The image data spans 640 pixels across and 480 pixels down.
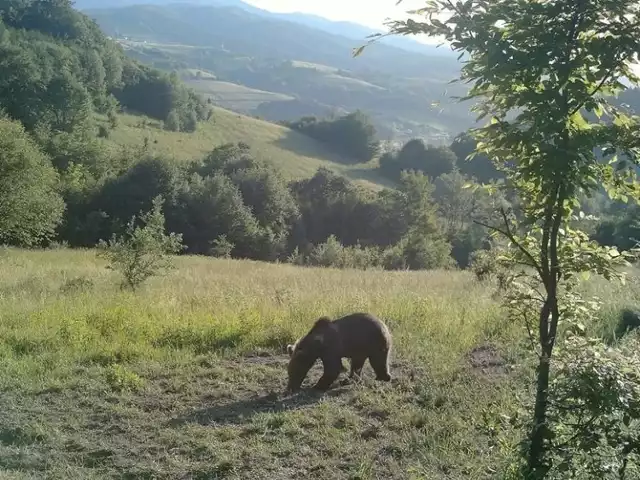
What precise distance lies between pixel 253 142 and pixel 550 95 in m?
73.1

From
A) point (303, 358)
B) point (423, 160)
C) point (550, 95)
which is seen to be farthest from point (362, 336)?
point (423, 160)

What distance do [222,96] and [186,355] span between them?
157674 mm

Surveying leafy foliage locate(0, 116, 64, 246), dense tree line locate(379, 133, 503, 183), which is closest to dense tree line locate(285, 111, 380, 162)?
dense tree line locate(379, 133, 503, 183)

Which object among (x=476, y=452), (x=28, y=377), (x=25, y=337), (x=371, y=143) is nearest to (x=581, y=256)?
(x=476, y=452)

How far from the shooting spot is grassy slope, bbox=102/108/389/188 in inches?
2502

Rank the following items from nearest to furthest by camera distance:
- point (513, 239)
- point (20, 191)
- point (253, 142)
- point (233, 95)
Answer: point (513, 239) < point (20, 191) < point (253, 142) < point (233, 95)

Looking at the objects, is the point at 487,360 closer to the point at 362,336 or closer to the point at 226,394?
the point at 362,336

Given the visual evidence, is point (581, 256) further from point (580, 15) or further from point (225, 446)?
point (225, 446)

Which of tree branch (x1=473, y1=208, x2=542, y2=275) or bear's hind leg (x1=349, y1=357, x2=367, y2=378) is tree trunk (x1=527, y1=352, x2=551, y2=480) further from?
bear's hind leg (x1=349, y1=357, x2=367, y2=378)

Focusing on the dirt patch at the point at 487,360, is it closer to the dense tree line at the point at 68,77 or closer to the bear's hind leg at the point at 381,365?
the bear's hind leg at the point at 381,365

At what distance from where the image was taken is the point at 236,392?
7414 millimetres

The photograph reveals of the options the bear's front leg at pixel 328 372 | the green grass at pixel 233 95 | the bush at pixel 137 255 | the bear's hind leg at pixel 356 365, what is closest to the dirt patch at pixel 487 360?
the bear's hind leg at pixel 356 365

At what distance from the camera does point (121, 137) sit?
204 ft

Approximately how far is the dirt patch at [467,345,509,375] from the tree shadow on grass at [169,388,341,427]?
2.03 meters
